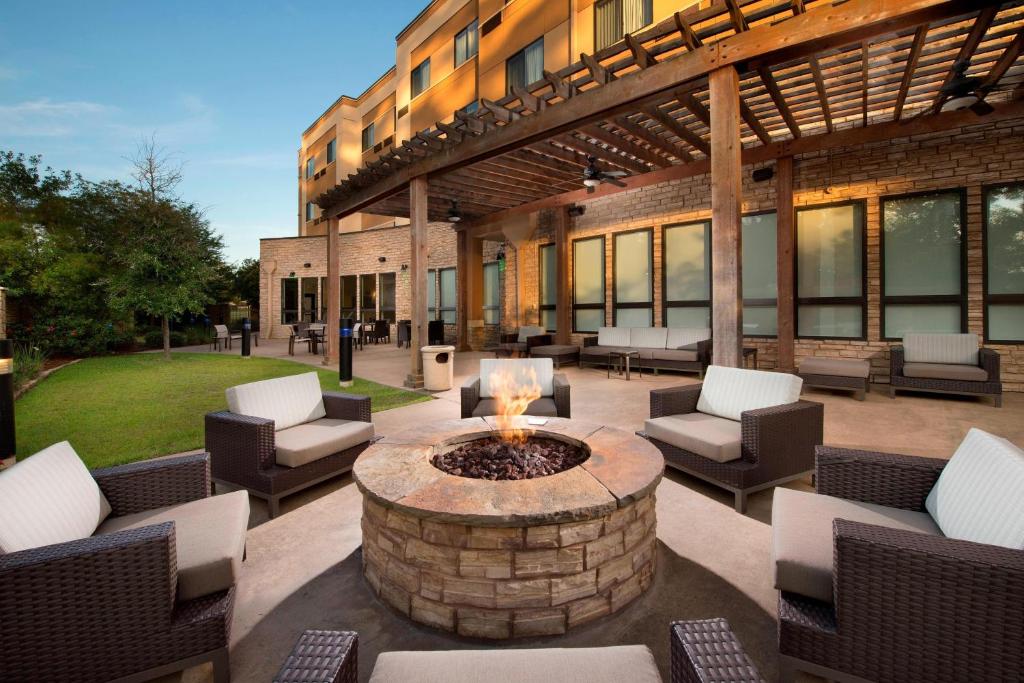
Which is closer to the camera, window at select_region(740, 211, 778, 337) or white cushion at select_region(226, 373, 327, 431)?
white cushion at select_region(226, 373, 327, 431)

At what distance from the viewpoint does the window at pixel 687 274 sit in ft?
28.5

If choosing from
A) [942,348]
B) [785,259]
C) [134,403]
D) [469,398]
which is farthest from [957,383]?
[134,403]

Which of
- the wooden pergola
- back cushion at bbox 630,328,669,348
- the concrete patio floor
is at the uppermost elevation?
the wooden pergola

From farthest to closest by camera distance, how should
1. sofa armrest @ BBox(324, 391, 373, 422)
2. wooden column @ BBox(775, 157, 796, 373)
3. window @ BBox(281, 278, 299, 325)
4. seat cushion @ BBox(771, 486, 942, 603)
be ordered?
window @ BBox(281, 278, 299, 325) < wooden column @ BBox(775, 157, 796, 373) < sofa armrest @ BBox(324, 391, 373, 422) < seat cushion @ BBox(771, 486, 942, 603)

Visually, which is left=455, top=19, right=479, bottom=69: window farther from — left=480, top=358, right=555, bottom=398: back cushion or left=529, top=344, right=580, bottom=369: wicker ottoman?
left=480, top=358, right=555, bottom=398: back cushion

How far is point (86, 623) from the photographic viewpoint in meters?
1.26

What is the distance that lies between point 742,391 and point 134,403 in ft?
23.8

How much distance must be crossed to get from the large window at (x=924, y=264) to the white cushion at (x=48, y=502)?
8993 millimetres

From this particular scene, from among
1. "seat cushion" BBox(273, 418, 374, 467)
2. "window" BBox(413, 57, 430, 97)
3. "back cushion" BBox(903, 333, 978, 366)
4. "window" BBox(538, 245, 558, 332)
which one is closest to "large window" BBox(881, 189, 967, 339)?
"back cushion" BBox(903, 333, 978, 366)

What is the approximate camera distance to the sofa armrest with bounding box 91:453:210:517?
6.23 ft

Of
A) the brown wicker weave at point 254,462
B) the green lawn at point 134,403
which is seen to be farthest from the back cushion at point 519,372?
the green lawn at point 134,403

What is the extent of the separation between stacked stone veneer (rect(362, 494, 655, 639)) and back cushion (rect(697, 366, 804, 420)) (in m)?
1.81

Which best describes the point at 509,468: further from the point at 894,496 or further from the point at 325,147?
the point at 325,147

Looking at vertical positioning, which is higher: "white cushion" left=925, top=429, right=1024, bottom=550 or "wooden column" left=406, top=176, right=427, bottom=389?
"wooden column" left=406, top=176, right=427, bottom=389
